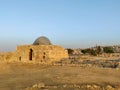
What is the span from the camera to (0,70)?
20922 millimetres

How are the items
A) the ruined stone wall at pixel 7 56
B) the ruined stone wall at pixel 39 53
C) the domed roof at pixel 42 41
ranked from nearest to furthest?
the ruined stone wall at pixel 39 53, the ruined stone wall at pixel 7 56, the domed roof at pixel 42 41

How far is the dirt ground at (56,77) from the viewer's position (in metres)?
13.0

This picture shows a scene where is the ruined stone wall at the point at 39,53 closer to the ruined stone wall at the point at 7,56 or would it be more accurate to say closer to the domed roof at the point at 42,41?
the ruined stone wall at the point at 7,56

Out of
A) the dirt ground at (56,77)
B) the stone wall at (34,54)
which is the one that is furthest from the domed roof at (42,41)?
the dirt ground at (56,77)

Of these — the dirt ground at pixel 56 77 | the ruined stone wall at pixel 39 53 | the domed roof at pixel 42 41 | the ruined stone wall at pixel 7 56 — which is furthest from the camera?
the domed roof at pixel 42 41

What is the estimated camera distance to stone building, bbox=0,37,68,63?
87.6 ft

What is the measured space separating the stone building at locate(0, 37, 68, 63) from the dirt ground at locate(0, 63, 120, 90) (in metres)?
3.47

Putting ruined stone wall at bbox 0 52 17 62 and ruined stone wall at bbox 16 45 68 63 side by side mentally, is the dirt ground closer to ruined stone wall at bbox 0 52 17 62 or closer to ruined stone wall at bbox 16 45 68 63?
ruined stone wall at bbox 16 45 68 63

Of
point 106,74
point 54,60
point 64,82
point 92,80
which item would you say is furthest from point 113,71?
point 54,60

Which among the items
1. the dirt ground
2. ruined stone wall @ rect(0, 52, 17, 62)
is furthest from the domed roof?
the dirt ground

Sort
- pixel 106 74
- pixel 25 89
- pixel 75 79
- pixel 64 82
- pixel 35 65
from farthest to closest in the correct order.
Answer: pixel 35 65
pixel 106 74
pixel 75 79
pixel 64 82
pixel 25 89

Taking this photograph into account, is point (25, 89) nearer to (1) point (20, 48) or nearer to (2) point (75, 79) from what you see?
(2) point (75, 79)

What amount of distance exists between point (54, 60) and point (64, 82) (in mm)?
13535

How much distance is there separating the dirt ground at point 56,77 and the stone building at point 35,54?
3.47 m
